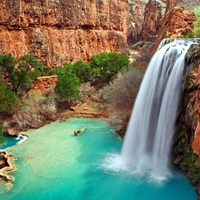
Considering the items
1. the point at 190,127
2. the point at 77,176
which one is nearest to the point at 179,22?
the point at 190,127

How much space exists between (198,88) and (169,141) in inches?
125

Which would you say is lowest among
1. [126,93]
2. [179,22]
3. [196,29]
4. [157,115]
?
[157,115]

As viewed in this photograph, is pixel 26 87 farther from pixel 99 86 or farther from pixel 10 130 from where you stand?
pixel 99 86

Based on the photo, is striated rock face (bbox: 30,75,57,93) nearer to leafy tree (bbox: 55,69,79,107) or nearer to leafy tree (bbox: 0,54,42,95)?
leafy tree (bbox: 0,54,42,95)

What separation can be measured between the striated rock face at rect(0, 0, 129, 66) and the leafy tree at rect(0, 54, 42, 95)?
5218mm

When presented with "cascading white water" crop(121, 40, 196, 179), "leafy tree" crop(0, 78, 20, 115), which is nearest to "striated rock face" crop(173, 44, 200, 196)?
"cascading white water" crop(121, 40, 196, 179)

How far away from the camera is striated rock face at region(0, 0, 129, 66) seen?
25.5 metres

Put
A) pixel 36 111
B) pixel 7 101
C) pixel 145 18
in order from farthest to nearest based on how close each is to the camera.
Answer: pixel 145 18 < pixel 36 111 < pixel 7 101

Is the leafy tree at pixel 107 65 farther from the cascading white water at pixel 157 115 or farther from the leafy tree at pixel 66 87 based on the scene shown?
the cascading white water at pixel 157 115

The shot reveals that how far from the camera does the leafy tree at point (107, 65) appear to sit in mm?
25984

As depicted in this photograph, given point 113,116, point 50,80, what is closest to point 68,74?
point 50,80

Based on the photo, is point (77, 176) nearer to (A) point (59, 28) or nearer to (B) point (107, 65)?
(B) point (107, 65)

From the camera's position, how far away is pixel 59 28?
29984mm

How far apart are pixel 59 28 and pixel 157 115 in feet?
74.3
